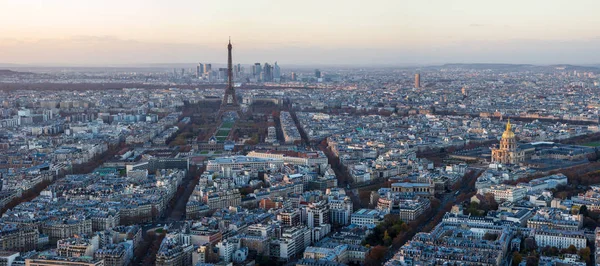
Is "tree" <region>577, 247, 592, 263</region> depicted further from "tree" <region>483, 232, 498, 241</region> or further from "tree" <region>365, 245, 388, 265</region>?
"tree" <region>365, 245, 388, 265</region>

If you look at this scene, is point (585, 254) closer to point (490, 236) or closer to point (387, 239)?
point (490, 236)

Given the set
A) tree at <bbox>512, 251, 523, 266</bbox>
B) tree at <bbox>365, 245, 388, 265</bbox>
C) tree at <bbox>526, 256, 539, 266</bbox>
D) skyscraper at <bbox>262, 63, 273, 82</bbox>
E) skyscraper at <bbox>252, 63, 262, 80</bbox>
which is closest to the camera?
tree at <bbox>526, 256, 539, 266</bbox>

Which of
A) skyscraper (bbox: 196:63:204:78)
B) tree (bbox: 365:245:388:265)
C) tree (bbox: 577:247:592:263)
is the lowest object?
tree (bbox: 365:245:388:265)

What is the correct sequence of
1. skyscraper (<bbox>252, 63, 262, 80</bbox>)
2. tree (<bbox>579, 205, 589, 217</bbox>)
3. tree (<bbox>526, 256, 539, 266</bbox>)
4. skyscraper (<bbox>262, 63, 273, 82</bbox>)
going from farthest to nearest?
1. skyscraper (<bbox>252, 63, 262, 80</bbox>)
2. skyscraper (<bbox>262, 63, 273, 82</bbox>)
3. tree (<bbox>579, 205, 589, 217</bbox>)
4. tree (<bbox>526, 256, 539, 266</bbox>)

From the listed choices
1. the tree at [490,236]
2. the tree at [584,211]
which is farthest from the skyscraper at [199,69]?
the tree at [490,236]

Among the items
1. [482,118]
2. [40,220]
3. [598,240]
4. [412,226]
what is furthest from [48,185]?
[482,118]

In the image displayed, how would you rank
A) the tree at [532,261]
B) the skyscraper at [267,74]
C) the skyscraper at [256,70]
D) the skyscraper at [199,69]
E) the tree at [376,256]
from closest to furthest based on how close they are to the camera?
the tree at [532,261]
the tree at [376,256]
the skyscraper at [267,74]
the skyscraper at [256,70]
the skyscraper at [199,69]

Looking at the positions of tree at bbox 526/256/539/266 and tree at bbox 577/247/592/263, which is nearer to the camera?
tree at bbox 526/256/539/266

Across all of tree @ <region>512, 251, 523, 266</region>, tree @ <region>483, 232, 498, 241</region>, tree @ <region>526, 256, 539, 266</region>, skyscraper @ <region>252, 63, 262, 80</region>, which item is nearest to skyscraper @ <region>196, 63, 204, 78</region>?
skyscraper @ <region>252, 63, 262, 80</region>

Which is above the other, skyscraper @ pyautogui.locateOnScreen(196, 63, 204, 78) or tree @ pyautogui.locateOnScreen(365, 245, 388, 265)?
skyscraper @ pyautogui.locateOnScreen(196, 63, 204, 78)

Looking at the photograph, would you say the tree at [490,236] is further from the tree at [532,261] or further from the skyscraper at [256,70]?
the skyscraper at [256,70]

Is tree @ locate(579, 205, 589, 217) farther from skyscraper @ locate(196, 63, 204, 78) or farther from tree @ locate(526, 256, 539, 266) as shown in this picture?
skyscraper @ locate(196, 63, 204, 78)
